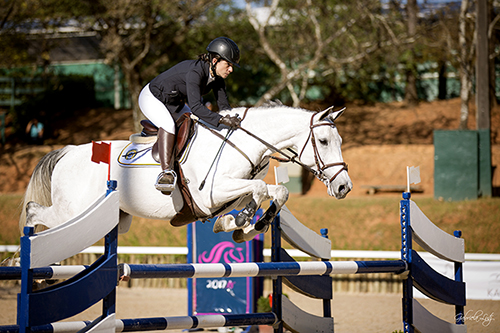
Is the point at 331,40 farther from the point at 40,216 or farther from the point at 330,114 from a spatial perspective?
the point at 40,216

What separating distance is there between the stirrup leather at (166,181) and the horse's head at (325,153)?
962 millimetres

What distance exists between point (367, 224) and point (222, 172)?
6.60 m

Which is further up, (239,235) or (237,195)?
(237,195)

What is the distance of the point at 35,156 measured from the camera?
541 inches

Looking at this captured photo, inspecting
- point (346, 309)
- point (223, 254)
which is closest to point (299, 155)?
point (223, 254)

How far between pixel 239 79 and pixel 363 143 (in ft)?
15.0

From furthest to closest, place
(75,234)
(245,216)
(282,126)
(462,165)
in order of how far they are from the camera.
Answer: (462,165), (282,126), (245,216), (75,234)

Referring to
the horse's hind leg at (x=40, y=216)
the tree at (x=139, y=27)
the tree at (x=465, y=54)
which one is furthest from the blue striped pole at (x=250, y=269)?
the tree at (x=139, y=27)

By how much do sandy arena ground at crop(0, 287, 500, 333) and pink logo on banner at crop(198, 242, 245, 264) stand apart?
105 cm

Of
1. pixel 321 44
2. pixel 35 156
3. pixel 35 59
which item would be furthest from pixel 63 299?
pixel 35 59

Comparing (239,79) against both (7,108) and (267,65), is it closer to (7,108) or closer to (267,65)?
(267,65)

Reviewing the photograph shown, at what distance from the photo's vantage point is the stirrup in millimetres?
3646

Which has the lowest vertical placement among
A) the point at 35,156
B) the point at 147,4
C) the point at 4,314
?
the point at 4,314

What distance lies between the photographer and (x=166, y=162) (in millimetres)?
3707
